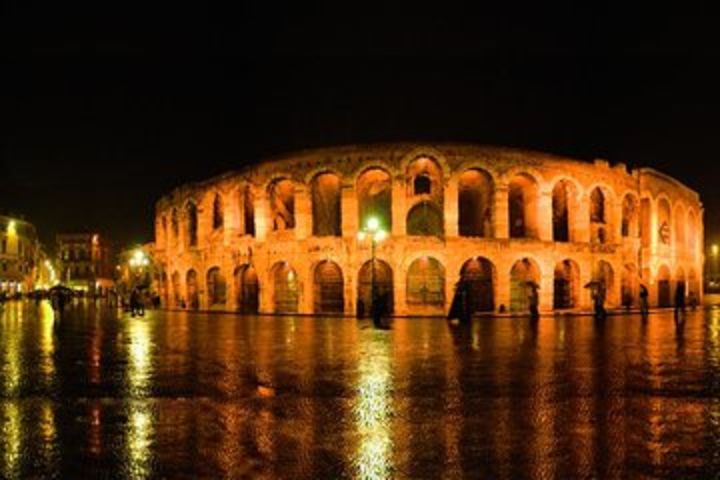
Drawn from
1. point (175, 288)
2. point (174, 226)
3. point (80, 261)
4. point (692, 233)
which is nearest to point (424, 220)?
point (174, 226)

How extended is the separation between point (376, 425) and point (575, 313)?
28075 millimetres

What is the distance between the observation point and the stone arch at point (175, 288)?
44.3 m

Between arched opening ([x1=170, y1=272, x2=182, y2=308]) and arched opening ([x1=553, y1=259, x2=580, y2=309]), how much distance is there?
24787mm

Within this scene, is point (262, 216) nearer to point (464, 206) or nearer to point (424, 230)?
point (424, 230)

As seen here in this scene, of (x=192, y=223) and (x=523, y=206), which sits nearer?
(x=523, y=206)

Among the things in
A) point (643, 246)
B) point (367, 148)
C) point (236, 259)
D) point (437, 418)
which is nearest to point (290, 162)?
point (367, 148)

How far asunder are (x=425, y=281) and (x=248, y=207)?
12.8 m

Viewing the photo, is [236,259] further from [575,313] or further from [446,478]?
[446,478]

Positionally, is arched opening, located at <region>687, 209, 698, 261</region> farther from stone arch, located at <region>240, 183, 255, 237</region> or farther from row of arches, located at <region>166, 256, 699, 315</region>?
stone arch, located at <region>240, 183, 255, 237</region>

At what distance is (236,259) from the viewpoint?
124 feet

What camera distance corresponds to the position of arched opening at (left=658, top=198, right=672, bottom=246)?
43.3m

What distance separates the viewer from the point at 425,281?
35.2 metres

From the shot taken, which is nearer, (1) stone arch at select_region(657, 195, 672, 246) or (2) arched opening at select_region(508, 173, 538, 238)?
Result: (2) arched opening at select_region(508, 173, 538, 238)

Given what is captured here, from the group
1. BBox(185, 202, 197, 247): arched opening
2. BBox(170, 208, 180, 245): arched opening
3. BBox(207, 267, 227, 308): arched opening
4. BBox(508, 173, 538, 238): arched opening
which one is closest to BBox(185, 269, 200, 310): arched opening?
BBox(207, 267, 227, 308): arched opening
